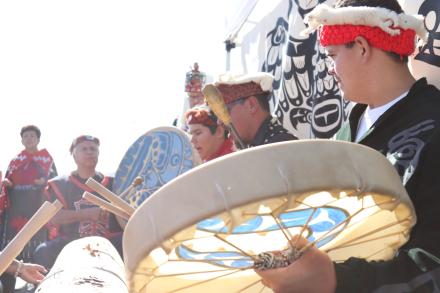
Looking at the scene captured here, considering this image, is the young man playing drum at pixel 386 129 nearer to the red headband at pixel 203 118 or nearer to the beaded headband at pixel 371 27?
the beaded headband at pixel 371 27

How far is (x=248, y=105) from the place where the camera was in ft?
8.54

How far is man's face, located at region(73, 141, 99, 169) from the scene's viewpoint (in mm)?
4176

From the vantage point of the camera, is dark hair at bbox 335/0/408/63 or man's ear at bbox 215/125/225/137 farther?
man's ear at bbox 215/125/225/137

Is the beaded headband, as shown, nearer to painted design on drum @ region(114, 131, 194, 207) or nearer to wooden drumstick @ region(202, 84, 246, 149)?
wooden drumstick @ region(202, 84, 246, 149)

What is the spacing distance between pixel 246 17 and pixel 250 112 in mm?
2313

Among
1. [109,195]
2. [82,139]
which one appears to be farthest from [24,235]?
[82,139]

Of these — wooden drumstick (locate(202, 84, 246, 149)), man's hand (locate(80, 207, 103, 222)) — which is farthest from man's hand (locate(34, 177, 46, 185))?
wooden drumstick (locate(202, 84, 246, 149))

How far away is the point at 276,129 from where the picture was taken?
2537 millimetres

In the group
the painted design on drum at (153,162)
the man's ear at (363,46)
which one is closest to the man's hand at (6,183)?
the painted design on drum at (153,162)

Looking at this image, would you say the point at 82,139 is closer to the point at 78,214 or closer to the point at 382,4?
the point at 78,214

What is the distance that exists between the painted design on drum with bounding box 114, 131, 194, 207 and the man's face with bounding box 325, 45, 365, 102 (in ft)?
6.45

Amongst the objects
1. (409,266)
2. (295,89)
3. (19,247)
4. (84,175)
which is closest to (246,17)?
(295,89)

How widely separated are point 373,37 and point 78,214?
2933 mm

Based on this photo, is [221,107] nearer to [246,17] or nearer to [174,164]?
[174,164]
